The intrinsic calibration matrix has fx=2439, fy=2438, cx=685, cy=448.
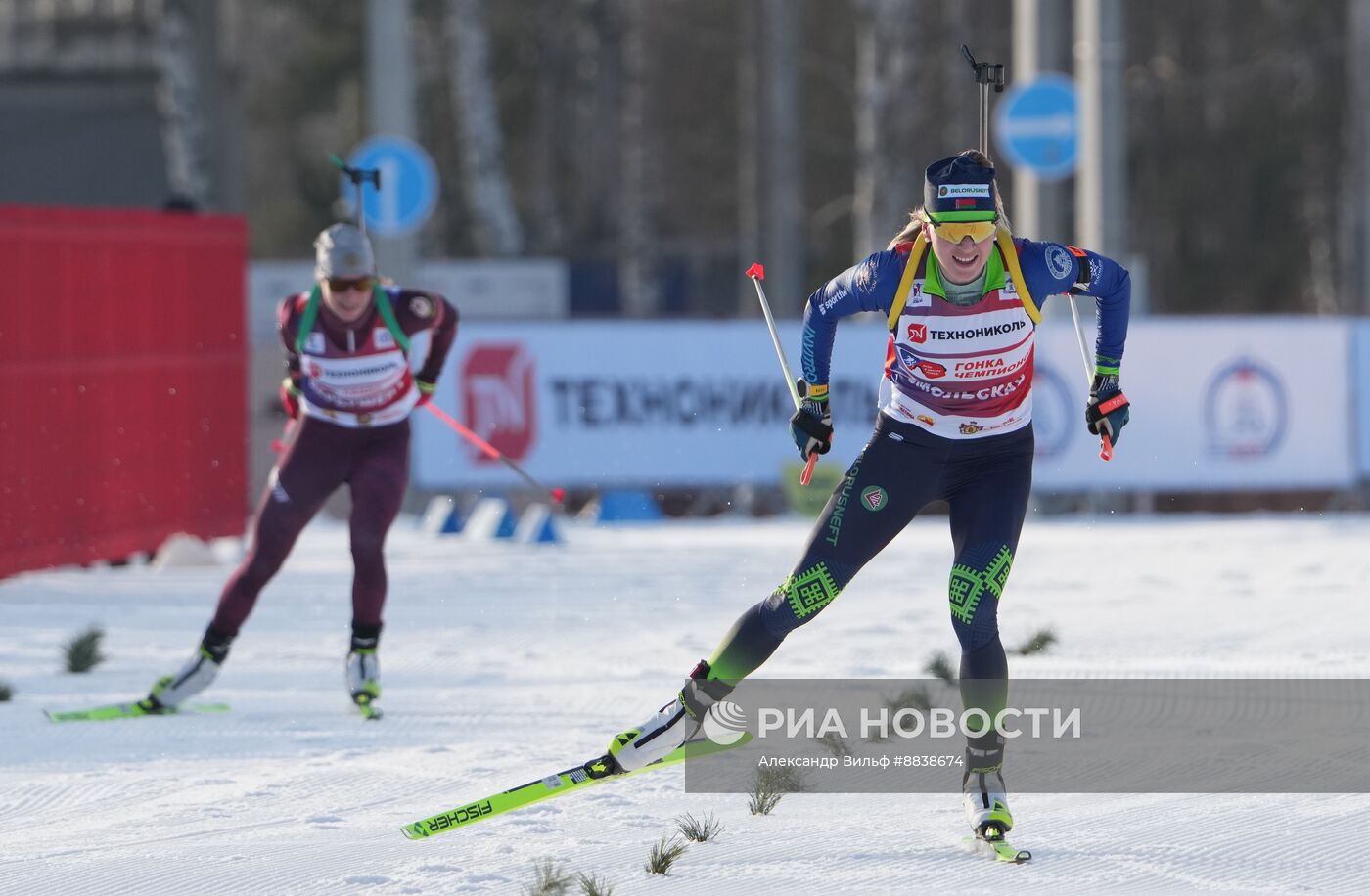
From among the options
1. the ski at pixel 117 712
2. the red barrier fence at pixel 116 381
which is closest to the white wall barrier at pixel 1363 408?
the red barrier fence at pixel 116 381

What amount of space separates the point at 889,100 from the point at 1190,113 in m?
24.6

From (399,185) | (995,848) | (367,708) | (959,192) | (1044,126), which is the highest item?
(959,192)

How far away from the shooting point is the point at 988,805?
626cm

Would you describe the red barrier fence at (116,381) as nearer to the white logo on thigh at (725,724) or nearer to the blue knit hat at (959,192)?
the white logo on thigh at (725,724)

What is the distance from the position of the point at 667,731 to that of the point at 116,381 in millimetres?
7927

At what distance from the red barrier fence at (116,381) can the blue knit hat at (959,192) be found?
24.0ft

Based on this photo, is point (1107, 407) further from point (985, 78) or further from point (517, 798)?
point (517, 798)

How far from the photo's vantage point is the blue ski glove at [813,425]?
21.8ft

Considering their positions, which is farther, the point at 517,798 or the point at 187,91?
the point at 187,91

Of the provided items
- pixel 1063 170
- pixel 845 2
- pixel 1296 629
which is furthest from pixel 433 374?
A: pixel 845 2

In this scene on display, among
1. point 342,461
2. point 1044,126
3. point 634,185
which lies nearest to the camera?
point 342,461

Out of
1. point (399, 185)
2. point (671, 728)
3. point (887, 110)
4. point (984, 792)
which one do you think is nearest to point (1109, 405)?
point (984, 792)

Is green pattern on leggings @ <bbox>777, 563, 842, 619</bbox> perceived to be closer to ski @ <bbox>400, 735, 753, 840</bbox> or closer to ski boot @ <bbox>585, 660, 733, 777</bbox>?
ski boot @ <bbox>585, 660, 733, 777</bbox>

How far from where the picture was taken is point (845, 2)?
4516 centimetres
